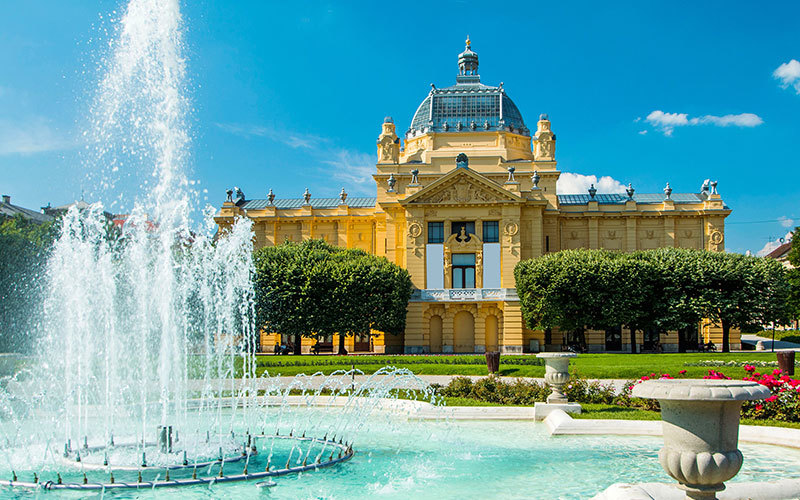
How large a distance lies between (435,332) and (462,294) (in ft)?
14.1

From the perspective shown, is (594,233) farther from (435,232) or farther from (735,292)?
(735,292)

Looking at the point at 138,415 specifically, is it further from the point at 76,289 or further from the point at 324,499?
the point at 324,499

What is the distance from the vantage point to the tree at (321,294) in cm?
4716

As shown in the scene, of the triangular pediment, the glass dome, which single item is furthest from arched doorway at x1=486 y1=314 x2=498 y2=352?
the glass dome

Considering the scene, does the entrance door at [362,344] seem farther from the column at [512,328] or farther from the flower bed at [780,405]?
the flower bed at [780,405]

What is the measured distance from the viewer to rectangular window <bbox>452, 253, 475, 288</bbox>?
56250 millimetres

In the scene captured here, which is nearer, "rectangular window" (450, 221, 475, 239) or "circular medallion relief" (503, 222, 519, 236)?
"circular medallion relief" (503, 222, 519, 236)

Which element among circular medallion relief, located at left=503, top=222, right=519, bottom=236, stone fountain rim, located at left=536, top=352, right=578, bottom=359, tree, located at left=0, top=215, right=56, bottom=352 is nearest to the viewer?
stone fountain rim, located at left=536, top=352, right=578, bottom=359

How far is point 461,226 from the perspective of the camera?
5647 cm

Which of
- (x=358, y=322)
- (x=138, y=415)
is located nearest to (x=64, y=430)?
(x=138, y=415)

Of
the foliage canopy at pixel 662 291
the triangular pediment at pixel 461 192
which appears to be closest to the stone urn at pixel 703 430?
the foliage canopy at pixel 662 291

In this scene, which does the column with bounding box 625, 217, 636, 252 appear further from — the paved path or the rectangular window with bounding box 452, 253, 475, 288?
the paved path

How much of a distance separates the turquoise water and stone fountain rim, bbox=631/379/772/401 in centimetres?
396

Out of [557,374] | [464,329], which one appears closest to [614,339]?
[464,329]
